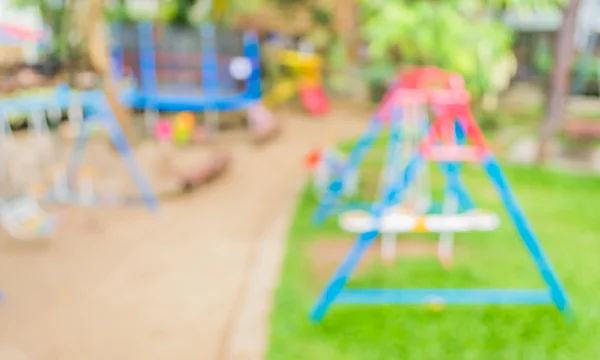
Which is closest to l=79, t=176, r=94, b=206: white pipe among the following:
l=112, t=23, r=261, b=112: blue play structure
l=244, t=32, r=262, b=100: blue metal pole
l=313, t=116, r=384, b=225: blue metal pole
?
l=313, t=116, r=384, b=225: blue metal pole

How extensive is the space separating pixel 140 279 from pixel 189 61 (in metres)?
6.48

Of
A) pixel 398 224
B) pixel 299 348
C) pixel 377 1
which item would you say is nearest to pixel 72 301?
pixel 299 348

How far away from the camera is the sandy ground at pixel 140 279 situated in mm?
3703

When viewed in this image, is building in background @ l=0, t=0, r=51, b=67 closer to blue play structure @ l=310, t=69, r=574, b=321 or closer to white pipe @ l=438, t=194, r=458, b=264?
white pipe @ l=438, t=194, r=458, b=264

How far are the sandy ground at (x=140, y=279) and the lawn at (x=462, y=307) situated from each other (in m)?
0.45

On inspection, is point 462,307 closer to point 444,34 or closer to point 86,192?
point 444,34

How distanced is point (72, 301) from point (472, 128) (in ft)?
10.3

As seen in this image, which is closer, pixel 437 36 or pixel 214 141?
pixel 437 36

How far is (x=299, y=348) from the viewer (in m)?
3.53

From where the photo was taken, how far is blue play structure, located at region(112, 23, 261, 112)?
1012 centimetres

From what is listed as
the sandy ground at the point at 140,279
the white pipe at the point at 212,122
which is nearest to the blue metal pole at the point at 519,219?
the sandy ground at the point at 140,279

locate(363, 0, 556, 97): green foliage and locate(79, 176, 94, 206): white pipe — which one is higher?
locate(363, 0, 556, 97): green foliage

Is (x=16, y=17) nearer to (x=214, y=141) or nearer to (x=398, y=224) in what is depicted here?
(x=214, y=141)

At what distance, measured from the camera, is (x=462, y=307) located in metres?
4.04
